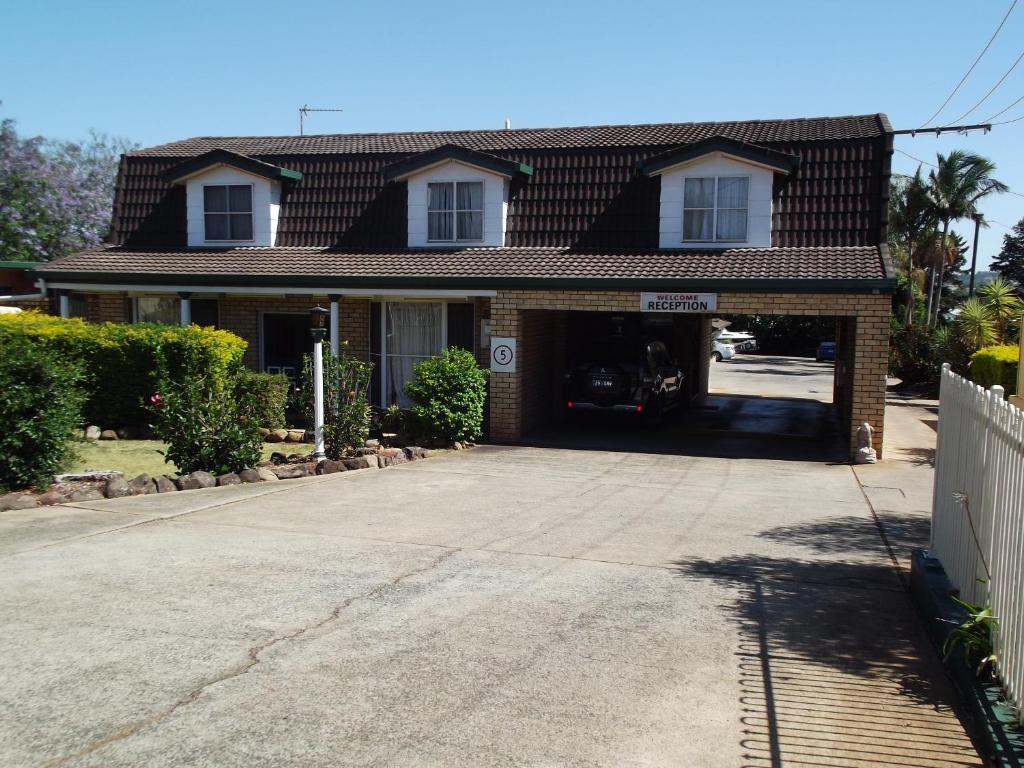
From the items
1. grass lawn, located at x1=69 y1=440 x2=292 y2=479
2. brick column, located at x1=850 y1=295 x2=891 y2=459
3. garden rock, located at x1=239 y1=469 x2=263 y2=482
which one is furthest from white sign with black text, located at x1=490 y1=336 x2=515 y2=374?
brick column, located at x1=850 y1=295 x2=891 y2=459

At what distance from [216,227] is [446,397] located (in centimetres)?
783

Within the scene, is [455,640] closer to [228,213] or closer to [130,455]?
[130,455]

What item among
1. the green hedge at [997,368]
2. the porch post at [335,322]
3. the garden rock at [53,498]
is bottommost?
the garden rock at [53,498]

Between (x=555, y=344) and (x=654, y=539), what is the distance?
10559mm

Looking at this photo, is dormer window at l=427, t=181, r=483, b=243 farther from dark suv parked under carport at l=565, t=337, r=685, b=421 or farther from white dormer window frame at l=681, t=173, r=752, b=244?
white dormer window frame at l=681, t=173, r=752, b=244

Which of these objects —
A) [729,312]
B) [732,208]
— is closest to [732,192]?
[732,208]

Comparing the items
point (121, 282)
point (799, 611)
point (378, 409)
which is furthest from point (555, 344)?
point (799, 611)

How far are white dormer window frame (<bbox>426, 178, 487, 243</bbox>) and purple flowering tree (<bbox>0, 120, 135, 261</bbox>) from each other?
19297 mm

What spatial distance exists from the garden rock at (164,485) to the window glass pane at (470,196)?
907 centimetres

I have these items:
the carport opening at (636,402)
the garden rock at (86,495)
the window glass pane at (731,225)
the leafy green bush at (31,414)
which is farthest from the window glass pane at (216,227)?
the window glass pane at (731,225)

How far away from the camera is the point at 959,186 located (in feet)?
138

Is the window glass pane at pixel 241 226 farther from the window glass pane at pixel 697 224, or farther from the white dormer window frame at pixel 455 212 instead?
the window glass pane at pixel 697 224

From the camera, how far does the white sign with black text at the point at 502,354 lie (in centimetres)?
1673

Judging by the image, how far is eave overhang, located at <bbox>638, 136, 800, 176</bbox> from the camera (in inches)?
657
